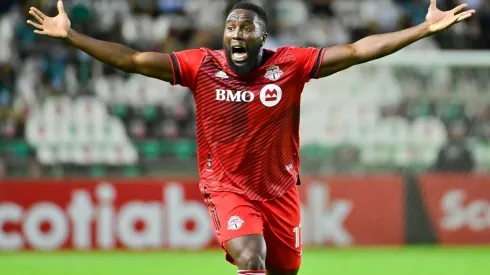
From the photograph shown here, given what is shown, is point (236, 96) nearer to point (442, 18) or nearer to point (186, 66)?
point (186, 66)

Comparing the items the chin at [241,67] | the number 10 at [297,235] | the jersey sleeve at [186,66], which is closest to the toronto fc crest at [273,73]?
the chin at [241,67]

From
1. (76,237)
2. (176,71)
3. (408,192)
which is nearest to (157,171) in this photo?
(76,237)

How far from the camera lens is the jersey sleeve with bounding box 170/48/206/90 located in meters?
7.08

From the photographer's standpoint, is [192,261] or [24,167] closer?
[192,261]

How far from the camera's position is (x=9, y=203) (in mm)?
14094

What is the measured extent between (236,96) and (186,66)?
41 centimetres

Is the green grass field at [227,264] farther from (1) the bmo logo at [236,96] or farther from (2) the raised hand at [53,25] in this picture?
(2) the raised hand at [53,25]

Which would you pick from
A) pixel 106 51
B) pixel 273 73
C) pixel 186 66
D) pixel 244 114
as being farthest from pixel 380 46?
pixel 106 51

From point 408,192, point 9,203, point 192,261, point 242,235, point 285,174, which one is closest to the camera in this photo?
point 242,235

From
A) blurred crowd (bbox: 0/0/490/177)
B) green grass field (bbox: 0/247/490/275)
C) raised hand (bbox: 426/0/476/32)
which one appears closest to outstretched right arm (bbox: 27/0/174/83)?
raised hand (bbox: 426/0/476/32)

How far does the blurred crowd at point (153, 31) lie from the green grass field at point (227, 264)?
1999 millimetres

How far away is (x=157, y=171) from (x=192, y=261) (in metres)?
2.01

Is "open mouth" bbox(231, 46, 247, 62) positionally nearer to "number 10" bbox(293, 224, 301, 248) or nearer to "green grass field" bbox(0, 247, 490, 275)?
"number 10" bbox(293, 224, 301, 248)

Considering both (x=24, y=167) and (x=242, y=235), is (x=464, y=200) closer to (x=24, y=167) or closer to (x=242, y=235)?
(x=24, y=167)
